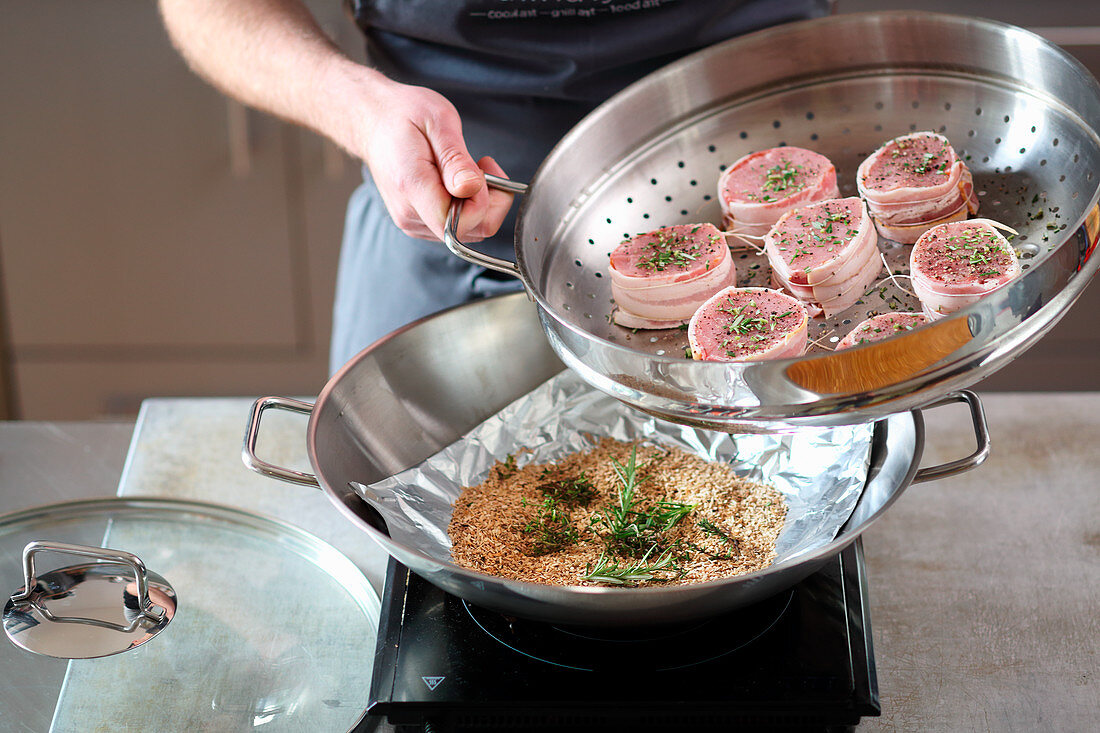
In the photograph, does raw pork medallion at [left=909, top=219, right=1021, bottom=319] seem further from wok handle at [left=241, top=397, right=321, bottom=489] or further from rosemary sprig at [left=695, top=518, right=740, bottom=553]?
wok handle at [left=241, top=397, right=321, bottom=489]

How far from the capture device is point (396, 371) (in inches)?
39.8

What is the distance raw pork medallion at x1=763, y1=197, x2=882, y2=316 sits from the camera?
0.88m

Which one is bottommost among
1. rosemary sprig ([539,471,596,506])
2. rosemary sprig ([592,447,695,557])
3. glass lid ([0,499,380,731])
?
glass lid ([0,499,380,731])

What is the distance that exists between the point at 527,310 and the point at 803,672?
467 mm

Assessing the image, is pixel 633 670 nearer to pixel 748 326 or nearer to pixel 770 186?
pixel 748 326

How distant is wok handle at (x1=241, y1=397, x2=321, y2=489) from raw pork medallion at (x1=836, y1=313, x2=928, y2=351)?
0.43 metres

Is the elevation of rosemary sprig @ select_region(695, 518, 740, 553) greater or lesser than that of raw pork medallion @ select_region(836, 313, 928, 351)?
lesser

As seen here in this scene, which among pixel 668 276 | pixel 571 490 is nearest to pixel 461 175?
pixel 668 276

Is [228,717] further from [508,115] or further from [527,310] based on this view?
[508,115]

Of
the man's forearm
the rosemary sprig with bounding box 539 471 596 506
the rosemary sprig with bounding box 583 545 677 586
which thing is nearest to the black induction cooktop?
the rosemary sprig with bounding box 583 545 677 586

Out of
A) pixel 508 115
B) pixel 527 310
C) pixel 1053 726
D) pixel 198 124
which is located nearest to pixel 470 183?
pixel 527 310

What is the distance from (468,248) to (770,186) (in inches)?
11.9

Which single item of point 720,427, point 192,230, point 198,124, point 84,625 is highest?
point 720,427

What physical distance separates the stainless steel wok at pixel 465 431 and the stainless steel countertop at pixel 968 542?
129 mm
